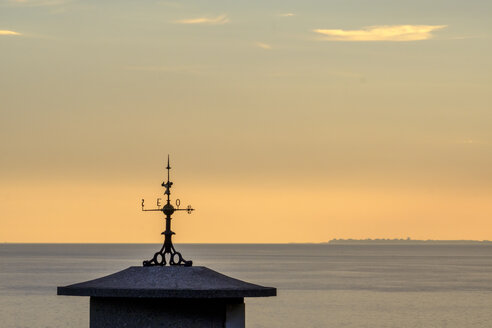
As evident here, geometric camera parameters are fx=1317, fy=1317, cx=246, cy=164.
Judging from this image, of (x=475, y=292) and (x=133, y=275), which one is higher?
(x=475, y=292)

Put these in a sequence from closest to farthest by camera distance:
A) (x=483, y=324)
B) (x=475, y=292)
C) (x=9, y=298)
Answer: (x=483, y=324)
(x=9, y=298)
(x=475, y=292)

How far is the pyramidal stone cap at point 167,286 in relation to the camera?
13555mm

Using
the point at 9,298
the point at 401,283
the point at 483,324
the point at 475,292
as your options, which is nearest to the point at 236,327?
the point at 483,324

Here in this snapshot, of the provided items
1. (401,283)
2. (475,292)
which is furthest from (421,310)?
(401,283)

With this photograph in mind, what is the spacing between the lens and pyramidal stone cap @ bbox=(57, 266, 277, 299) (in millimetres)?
13555

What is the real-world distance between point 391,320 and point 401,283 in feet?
217

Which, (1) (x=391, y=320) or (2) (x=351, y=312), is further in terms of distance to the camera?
(2) (x=351, y=312)

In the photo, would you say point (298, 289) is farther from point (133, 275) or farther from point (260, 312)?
point (133, 275)

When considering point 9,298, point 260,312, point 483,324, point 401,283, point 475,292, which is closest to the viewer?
point 483,324

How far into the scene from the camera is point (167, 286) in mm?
13742

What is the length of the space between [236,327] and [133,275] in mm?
1228

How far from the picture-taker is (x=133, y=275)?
14016 millimetres

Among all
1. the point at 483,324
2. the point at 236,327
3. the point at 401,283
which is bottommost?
the point at 236,327

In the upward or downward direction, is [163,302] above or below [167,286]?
below
